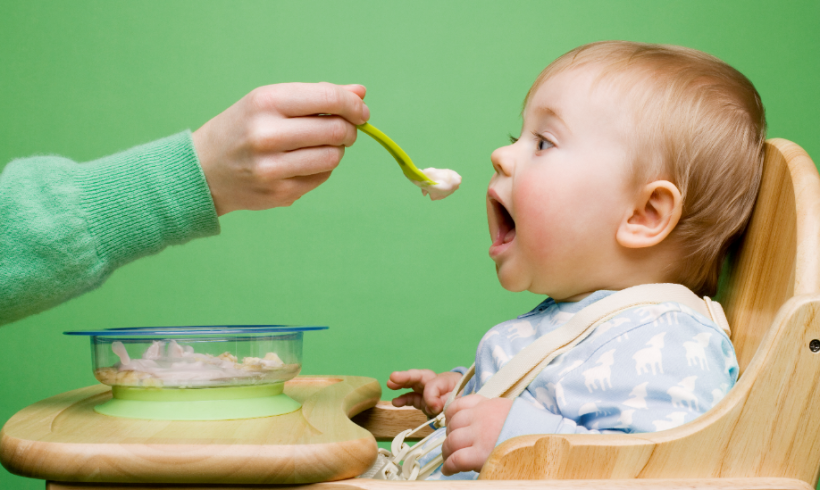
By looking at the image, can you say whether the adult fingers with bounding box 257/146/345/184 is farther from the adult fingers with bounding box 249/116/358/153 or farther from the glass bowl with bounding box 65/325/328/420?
the glass bowl with bounding box 65/325/328/420

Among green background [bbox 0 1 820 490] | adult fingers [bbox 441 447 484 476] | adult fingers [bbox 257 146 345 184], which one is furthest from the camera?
green background [bbox 0 1 820 490]

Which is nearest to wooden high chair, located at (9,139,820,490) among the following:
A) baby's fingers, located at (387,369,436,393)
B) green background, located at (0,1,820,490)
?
baby's fingers, located at (387,369,436,393)

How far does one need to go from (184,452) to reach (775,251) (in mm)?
526

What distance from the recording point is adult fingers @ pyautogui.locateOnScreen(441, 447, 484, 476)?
0.58 meters

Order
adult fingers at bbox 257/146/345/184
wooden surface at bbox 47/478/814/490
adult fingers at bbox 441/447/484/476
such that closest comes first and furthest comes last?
wooden surface at bbox 47/478/814/490 → adult fingers at bbox 441/447/484/476 → adult fingers at bbox 257/146/345/184

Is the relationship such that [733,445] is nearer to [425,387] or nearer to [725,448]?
[725,448]

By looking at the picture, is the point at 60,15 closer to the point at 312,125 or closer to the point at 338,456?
the point at 312,125

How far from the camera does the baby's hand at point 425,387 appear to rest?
0.89 metres

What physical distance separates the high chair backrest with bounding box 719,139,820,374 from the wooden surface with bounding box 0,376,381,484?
0.36 meters

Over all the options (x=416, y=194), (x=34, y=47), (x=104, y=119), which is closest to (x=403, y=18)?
(x=416, y=194)

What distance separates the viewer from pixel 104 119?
5.04ft

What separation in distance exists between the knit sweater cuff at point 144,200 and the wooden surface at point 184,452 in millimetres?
199

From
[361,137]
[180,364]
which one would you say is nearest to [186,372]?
[180,364]

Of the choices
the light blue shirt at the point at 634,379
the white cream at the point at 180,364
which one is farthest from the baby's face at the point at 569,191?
the white cream at the point at 180,364
